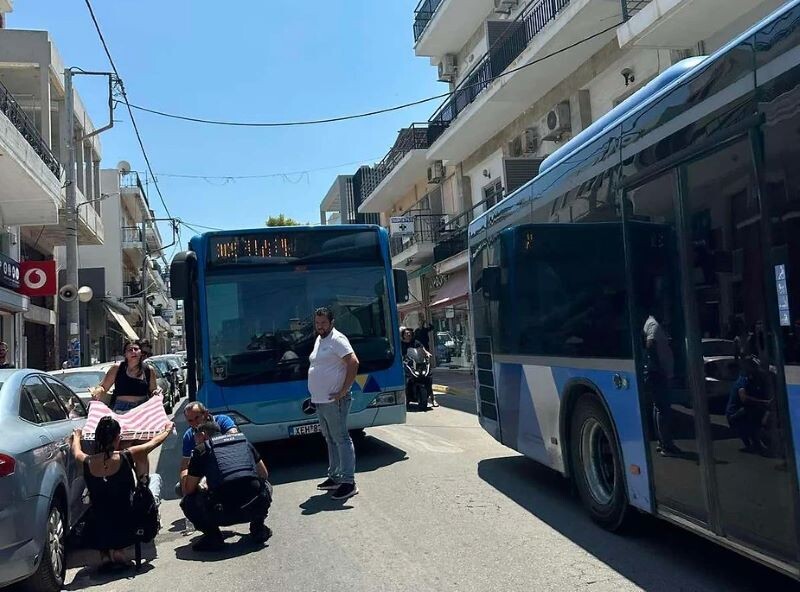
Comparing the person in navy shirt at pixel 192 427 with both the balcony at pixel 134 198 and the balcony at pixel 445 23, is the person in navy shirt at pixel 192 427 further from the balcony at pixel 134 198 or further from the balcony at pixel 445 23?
the balcony at pixel 134 198

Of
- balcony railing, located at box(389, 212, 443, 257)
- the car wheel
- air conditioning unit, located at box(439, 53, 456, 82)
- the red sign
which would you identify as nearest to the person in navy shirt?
the car wheel

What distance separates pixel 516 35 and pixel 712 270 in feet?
A: 49.7

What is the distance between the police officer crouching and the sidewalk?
9781mm

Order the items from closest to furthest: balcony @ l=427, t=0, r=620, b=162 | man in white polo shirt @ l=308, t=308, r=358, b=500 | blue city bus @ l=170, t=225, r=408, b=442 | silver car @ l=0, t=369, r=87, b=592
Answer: silver car @ l=0, t=369, r=87, b=592 → man in white polo shirt @ l=308, t=308, r=358, b=500 → blue city bus @ l=170, t=225, r=408, b=442 → balcony @ l=427, t=0, r=620, b=162

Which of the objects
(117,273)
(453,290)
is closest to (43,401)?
(453,290)

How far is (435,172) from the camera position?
86.4 feet

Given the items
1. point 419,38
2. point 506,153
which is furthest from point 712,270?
point 419,38

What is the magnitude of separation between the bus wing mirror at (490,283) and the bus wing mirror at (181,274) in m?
3.40

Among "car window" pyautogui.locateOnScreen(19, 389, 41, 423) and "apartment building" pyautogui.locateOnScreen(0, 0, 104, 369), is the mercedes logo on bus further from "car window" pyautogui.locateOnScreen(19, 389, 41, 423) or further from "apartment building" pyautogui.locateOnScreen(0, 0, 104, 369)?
"apartment building" pyautogui.locateOnScreen(0, 0, 104, 369)

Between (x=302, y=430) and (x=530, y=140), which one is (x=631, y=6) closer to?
(x=530, y=140)

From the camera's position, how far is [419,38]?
82.2 ft

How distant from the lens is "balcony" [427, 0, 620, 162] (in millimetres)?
14445

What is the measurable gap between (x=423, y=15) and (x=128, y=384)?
21.3 m

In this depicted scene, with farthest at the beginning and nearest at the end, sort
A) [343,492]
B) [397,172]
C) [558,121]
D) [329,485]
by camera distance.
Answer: [397,172] < [558,121] < [329,485] < [343,492]
